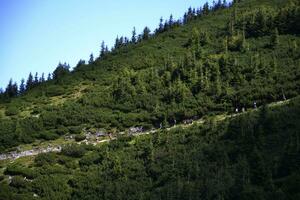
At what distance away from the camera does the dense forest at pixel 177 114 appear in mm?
69188

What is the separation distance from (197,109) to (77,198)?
36.2 meters

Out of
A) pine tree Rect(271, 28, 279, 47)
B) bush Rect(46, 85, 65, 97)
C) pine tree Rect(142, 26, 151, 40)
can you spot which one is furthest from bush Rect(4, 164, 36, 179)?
pine tree Rect(142, 26, 151, 40)

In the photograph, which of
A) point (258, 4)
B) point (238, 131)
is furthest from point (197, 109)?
point (258, 4)

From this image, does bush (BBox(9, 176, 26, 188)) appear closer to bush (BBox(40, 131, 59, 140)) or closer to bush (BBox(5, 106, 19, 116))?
bush (BBox(40, 131, 59, 140))

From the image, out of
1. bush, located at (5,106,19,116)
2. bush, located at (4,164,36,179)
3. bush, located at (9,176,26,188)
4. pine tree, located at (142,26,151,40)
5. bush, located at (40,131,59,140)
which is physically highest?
pine tree, located at (142,26,151,40)

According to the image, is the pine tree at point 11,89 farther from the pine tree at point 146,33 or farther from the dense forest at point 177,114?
the pine tree at point 146,33

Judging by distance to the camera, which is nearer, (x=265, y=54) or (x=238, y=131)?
(x=238, y=131)

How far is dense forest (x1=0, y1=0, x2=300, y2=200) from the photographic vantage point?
6919cm

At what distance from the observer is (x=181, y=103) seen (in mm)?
110062

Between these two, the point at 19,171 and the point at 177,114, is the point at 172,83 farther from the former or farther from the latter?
the point at 19,171

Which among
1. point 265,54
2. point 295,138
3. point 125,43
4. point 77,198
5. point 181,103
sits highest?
point 125,43

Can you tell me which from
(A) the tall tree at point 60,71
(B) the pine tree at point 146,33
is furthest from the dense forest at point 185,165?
(B) the pine tree at point 146,33

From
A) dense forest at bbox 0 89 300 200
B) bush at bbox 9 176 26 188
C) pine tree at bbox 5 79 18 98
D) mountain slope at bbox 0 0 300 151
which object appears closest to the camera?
dense forest at bbox 0 89 300 200

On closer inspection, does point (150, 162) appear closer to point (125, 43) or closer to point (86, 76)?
point (86, 76)
